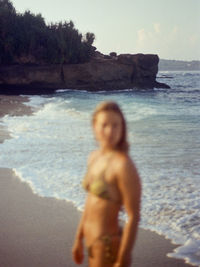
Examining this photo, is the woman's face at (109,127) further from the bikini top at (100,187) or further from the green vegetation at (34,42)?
the green vegetation at (34,42)

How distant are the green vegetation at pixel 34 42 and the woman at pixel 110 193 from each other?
40590 mm

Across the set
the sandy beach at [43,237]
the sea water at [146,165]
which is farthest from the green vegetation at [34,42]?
the sandy beach at [43,237]

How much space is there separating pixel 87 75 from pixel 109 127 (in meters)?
41.2

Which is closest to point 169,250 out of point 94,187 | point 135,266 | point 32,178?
point 135,266

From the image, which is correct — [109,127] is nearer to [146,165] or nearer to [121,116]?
[121,116]

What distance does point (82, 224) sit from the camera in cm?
269

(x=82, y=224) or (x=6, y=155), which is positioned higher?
(x=82, y=224)

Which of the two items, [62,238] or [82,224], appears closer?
[82,224]

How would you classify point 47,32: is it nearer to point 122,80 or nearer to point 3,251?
point 122,80

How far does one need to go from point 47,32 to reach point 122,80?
1034 cm

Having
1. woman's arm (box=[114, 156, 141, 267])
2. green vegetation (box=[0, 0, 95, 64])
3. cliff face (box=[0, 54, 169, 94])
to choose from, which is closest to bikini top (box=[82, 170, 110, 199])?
woman's arm (box=[114, 156, 141, 267])

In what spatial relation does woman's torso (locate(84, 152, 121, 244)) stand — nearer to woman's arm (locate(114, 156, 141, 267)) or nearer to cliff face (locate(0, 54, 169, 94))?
woman's arm (locate(114, 156, 141, 267))

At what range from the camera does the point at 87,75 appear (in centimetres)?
4300

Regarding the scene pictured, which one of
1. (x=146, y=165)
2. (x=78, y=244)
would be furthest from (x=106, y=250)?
(x=146, y=165)
